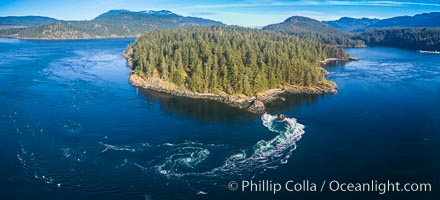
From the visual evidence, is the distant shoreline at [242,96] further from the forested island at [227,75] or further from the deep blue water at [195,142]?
the deep blue water at [195,142]

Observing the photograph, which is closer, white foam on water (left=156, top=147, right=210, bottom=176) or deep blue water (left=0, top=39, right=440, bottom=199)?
deep blue water (left=0, top=39, right=440, bottom=199)

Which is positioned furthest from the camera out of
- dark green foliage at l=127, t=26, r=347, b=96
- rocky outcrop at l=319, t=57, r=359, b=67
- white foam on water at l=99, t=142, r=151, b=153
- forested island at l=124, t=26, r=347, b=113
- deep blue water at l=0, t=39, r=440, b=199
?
rocky outcrop at l=319, t=57, r=359, b=67

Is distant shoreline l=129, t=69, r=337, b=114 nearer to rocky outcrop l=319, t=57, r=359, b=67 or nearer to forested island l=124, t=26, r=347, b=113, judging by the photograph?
forested island l=124, t=26, r=347, b=113

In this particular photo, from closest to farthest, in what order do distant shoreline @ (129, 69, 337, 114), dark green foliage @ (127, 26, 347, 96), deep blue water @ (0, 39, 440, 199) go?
1. deep blue water @ (0, 39, 440, 199)
2. distant shoreline @ (129, 69, 337, 114)
3. dark green foliage @ (127, 26, 347, 96)

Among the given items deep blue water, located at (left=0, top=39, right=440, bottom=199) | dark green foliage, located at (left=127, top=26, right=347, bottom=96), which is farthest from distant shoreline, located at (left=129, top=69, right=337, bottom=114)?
deep blue water, located at (left=0, top=39, right=440, bottom=199)

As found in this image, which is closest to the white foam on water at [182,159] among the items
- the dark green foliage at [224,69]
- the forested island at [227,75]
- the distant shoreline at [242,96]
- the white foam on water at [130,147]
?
the white foam on water at [130,147]

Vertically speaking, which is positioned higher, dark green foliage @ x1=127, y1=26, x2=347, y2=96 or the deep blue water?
dark green foliage @ x1=127, y1=26, x2=347, y2=96

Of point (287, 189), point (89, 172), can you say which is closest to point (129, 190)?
point (89, 172)

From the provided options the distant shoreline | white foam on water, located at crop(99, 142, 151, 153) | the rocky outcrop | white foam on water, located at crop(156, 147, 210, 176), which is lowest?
white foam on water, located at crop(156, 147, 210, 176)
